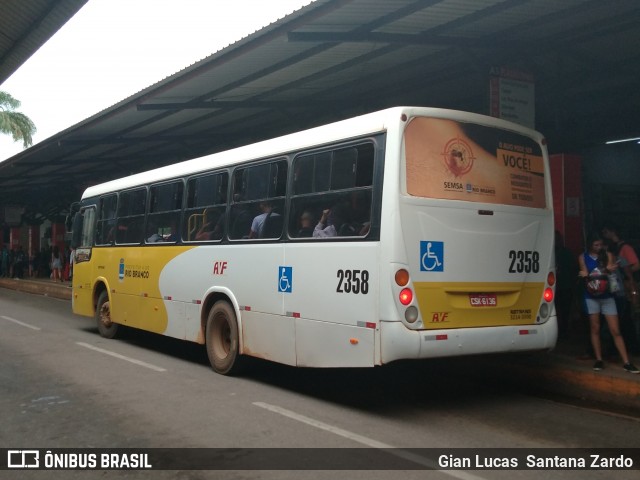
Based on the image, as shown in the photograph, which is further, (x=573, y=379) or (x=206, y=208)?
(x=206, y=208)

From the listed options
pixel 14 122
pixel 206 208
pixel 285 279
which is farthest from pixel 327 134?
pixel 14 122

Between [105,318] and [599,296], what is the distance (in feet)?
30.2

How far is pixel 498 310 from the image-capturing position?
290 inches

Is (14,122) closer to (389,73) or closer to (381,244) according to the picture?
(389,73)

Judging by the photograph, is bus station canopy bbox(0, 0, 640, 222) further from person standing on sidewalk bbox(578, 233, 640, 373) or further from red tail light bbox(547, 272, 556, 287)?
red tail light bbox(547, 272, 556, 287)

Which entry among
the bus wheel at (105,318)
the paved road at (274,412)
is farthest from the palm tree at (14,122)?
the paved road at (274,412)

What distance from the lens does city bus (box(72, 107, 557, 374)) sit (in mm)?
6773

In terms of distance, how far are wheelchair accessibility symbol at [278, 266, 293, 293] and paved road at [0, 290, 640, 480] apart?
1.28 meters

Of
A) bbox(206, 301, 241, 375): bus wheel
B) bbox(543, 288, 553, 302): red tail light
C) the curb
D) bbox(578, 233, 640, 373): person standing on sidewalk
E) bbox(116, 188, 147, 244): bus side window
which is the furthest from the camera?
bbox(116, 188, 147, 244): bus side window

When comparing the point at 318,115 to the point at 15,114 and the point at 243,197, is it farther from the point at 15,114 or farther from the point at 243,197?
the point at 15,114

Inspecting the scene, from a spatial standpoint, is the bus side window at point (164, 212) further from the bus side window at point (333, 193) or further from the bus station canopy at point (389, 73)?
the bus side window at point (333, 193)

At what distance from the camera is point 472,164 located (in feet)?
24.2

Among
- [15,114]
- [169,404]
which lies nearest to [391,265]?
[169,404]

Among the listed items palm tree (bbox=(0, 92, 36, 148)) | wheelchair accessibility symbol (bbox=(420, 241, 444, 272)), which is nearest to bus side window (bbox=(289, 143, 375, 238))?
wheelchair accessibility symbol (bbox=(420, 241, 444, 272))
